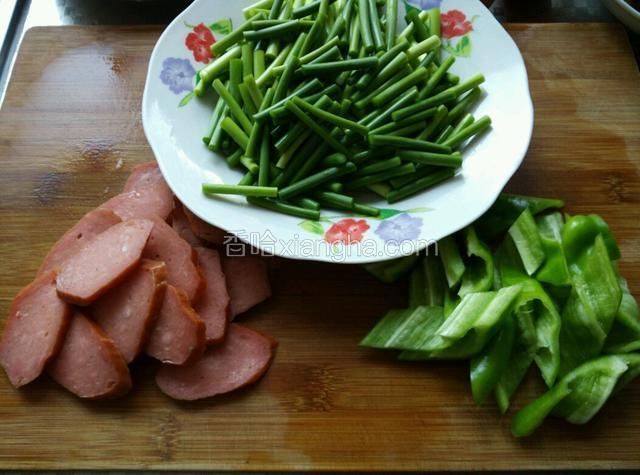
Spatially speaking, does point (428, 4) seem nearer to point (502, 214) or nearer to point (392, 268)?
point (502, 214)

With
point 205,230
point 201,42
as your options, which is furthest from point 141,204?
point 201,42

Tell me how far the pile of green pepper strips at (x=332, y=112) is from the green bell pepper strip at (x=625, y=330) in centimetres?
78

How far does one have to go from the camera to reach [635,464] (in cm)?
219

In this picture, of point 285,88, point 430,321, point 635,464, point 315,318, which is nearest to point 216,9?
point 285,88

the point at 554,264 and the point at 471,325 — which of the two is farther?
the point at 554,264

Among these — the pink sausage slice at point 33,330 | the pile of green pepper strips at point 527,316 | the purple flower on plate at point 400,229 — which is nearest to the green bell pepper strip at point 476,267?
the pile of green pepper strips at point 527,316

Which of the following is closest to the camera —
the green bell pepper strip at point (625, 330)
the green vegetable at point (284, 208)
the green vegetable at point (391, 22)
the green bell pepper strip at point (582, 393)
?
the green bell pepper strip at point (582, 393)

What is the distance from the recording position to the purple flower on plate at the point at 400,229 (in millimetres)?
2271

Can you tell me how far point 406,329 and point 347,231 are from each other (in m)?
0.41

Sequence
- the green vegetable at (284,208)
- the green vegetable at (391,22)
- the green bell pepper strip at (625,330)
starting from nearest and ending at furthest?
the green bell pepper strip at (625,330) < the green vegetable at (284,208) < the green vegetable at (391,22)

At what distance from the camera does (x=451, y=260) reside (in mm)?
2398

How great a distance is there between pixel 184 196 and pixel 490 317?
1.15 metres

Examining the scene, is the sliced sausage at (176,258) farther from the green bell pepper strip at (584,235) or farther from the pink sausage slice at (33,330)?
the green bell pepper strip at (584,235)

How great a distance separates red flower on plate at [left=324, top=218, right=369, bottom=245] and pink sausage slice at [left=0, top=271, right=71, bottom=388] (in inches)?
37.2
